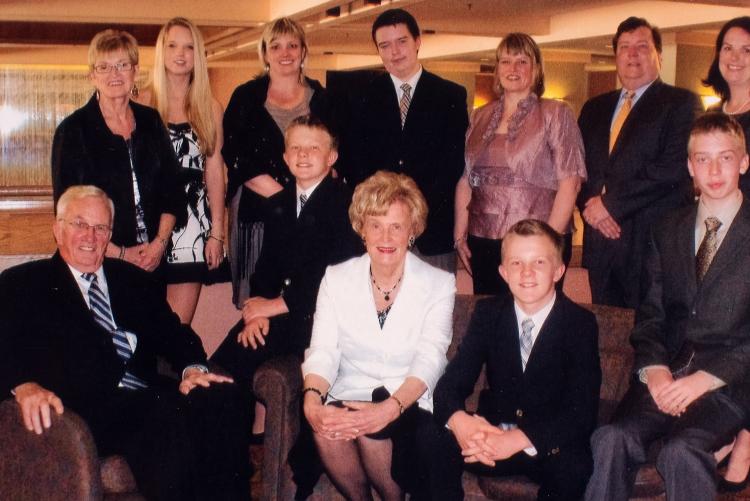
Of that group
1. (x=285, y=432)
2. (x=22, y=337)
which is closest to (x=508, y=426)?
(x=285, y=432)

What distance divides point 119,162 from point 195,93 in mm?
488

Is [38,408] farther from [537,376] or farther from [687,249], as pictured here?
[687,249]

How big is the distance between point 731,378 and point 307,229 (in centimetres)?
152

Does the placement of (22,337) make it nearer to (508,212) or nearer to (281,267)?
(281,267)

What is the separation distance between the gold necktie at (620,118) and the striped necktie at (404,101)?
0.86 meters

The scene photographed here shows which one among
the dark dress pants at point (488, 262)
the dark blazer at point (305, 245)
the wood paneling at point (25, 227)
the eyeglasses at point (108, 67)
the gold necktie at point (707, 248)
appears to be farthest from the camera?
the wood paneling at point (25, 227)

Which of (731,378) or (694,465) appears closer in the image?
(694,465)

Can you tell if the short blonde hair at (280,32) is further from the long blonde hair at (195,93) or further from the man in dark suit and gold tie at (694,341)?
the man in dark suit and gold tie at (694,341)

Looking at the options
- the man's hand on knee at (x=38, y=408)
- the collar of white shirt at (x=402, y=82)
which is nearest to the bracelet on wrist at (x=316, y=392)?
the man's hand on knee at (x=38, y=408)

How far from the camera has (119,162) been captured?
3.57m

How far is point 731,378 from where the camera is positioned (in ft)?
8.95

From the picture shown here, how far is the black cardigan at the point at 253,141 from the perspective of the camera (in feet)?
12.6

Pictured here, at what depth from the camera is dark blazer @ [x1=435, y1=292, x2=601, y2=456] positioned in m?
2.64

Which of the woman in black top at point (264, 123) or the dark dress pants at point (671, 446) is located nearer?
the dark dress pants at point (671, 446)
